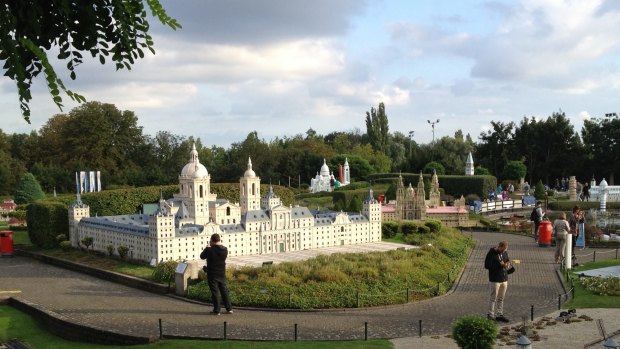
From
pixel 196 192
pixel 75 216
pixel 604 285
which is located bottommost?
pixel 604 285

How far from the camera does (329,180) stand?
60094 mm

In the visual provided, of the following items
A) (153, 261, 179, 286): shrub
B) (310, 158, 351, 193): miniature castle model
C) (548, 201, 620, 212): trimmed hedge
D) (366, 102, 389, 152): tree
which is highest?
(366, 102, 389, 152): tree

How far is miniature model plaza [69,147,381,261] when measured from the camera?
2414 cm

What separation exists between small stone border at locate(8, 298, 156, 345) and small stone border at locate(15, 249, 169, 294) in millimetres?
3531

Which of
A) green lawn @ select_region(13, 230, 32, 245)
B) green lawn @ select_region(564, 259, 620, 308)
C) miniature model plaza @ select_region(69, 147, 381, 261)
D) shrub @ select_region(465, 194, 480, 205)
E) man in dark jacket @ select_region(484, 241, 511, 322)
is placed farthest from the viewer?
shrub @ select_region(465, 194, 480, 205)

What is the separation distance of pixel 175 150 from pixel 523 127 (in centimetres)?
3862

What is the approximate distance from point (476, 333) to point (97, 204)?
91.6 ft

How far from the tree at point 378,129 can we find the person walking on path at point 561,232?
192 ft

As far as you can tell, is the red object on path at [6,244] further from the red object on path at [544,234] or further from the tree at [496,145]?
the tree at [496,145]

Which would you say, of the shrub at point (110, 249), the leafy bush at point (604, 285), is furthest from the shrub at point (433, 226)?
the shrub at point (110, 249)

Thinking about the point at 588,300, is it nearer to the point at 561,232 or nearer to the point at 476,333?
the point at 561,232

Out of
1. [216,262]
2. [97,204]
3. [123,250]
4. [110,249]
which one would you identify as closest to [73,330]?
[216,262]

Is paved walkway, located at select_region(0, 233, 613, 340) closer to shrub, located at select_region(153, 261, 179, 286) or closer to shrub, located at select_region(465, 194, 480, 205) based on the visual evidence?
shrub, located at select_region(153, 261, 179, 286)

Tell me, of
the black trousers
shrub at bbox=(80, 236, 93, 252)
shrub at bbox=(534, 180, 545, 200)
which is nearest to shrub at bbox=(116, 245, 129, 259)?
shrub at bbox=(80, 236, 93, 252)
